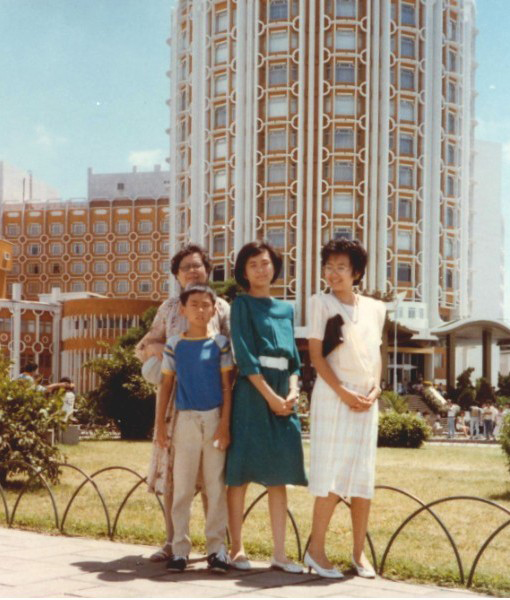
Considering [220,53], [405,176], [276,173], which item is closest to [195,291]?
[276,173]

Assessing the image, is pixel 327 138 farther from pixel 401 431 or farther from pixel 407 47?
pixel 401 431

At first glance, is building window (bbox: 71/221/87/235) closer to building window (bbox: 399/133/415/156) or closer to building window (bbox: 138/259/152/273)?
building window (bbox: 138/259/152/273)

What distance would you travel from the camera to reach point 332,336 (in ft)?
→ 20.4

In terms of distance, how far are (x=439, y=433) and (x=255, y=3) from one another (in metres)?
37.6

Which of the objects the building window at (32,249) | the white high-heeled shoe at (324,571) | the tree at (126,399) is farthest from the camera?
the building window at (32,249)

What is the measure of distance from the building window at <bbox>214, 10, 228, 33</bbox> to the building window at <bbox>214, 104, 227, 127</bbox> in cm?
547

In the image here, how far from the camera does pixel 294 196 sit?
211 ft

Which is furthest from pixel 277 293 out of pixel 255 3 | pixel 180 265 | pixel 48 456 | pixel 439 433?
pixel 180 265

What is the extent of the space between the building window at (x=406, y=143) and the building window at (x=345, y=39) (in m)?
6.65

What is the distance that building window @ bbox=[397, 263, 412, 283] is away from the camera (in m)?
64.9

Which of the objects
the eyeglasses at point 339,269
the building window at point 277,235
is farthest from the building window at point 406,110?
the eyeglasses at point 339,269

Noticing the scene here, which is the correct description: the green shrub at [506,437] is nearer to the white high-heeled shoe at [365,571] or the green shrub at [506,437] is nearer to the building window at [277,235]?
the white high-heeled shoe at [365,571]

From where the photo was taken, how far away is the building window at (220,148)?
215ft

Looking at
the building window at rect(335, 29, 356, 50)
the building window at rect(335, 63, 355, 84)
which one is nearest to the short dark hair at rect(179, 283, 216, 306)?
the building window at rect(335, 63, 355, 84)
